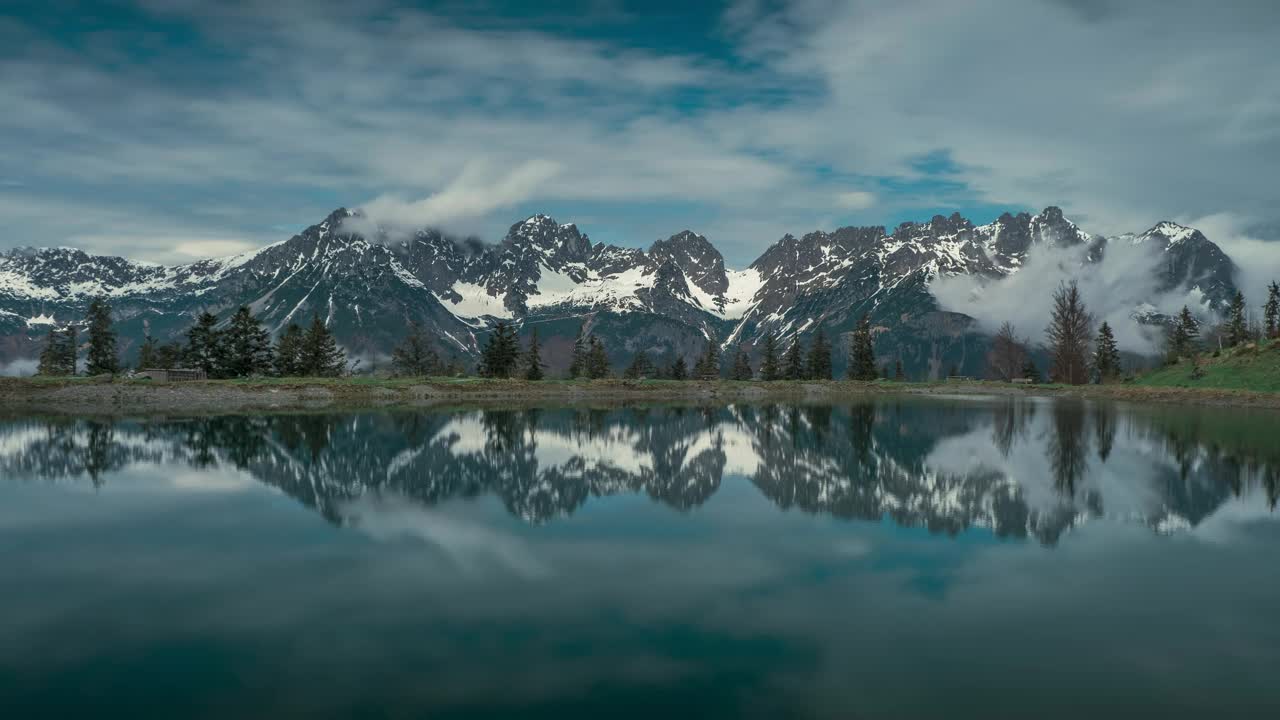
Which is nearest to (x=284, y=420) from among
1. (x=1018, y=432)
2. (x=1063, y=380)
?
(x=1018, y=432)

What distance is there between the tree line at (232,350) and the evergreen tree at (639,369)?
59331 millimetres

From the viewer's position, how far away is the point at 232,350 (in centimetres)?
11219

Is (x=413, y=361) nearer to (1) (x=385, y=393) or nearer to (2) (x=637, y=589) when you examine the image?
(1) (x=385, y=393)

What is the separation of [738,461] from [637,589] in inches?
913

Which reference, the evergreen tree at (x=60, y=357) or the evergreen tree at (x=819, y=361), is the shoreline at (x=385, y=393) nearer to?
the evergreen tree at (x=819, y=361)

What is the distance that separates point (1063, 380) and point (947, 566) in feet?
511

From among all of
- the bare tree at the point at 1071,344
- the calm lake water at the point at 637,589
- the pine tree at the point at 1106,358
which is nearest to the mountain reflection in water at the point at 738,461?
the calm lake water at the point at 637,589

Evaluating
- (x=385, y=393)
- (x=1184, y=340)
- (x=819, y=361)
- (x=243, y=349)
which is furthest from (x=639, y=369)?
(x=1184, y=340)

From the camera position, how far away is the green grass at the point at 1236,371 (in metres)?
102

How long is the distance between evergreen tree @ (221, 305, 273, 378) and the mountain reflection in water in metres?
50.8

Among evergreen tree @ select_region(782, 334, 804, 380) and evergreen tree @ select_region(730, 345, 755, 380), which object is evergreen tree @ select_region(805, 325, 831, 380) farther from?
evergreen tree @ select_region(730, 345, 755, 380)

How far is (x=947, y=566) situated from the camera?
17922mm

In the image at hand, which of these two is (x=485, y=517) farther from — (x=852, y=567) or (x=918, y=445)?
(x=918, y=445)

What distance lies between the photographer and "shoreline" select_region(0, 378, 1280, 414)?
283ft
